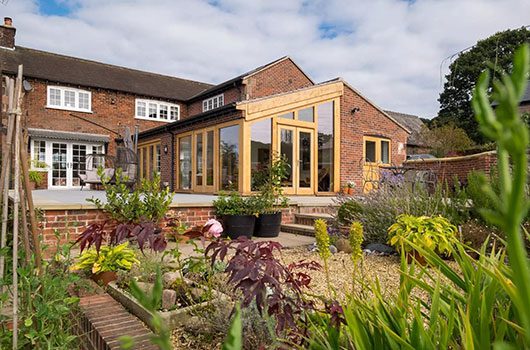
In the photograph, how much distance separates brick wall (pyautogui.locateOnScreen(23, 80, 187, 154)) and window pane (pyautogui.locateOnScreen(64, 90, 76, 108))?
447 mm

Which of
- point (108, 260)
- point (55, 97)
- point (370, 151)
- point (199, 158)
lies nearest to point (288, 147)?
point (199, 158)

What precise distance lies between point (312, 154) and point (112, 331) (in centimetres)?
931

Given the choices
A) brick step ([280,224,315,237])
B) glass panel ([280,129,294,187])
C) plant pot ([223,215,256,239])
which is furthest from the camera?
glass panel ([280,129,294,187])

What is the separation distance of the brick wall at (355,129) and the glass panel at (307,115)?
1117 millimetres

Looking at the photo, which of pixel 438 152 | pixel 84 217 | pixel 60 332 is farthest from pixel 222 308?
pixel 438 152

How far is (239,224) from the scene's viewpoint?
6109mm

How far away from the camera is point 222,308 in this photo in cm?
228

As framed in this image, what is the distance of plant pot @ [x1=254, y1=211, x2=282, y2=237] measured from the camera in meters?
6.34

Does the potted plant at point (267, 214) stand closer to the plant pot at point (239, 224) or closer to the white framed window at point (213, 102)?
the plant pot at point (239, 224)

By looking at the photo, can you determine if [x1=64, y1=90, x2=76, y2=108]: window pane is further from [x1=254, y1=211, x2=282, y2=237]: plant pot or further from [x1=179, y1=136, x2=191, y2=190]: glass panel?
[x1=254, y1=211, x2=282, y2=237]: plant pot

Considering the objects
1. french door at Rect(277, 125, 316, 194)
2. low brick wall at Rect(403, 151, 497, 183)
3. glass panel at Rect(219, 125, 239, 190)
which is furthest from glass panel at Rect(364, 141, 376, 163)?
glass panel at Rect(219, 125, 239, 190)

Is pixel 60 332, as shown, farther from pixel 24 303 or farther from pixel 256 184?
pixel 256 184

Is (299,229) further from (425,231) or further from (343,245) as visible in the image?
(425,231)

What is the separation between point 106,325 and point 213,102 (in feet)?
57.8
